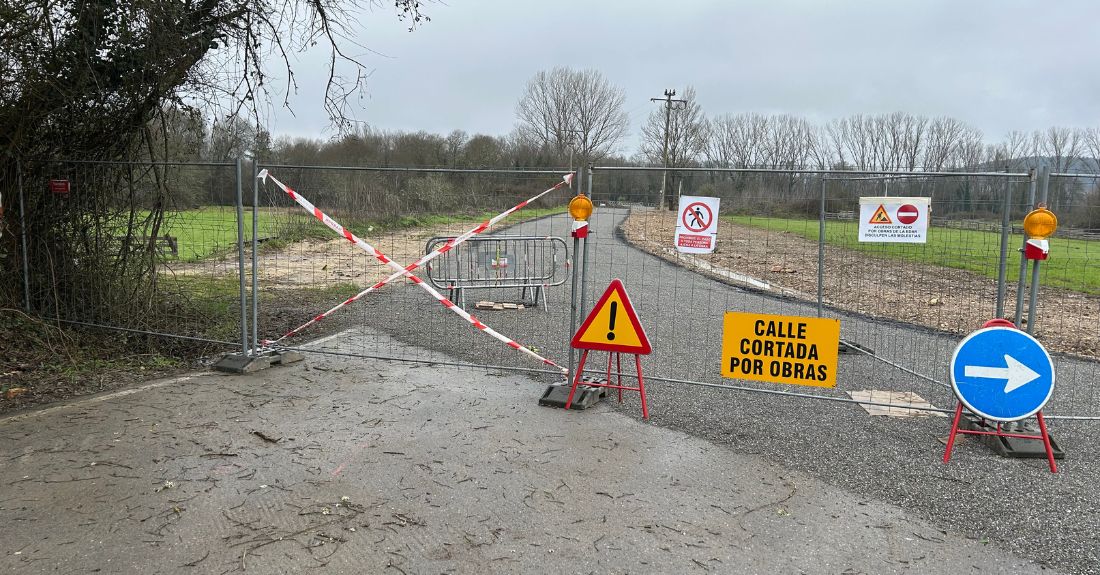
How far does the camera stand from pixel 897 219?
6184mm

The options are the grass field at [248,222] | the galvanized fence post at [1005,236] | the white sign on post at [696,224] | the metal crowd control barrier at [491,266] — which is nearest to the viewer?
the galvanized fence post at [1005,236]

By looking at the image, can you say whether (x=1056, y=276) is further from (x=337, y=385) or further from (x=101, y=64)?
(x=101, y=64)

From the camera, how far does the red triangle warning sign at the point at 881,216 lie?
622 centimetres

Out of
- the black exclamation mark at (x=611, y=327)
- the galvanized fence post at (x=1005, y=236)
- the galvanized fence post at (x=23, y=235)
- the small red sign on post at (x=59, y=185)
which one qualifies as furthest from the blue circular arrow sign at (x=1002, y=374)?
the galvanized fence post at (x=23, y=235)

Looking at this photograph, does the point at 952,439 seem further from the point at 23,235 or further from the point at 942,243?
the point at 23,235

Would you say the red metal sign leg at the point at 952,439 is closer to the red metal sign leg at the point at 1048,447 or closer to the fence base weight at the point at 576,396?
the red metal sign leg at the point at 1048,447

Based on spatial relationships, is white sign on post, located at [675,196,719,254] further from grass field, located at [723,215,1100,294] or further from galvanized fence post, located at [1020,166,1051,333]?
galvanized fence post, located at [1020,166,1051,333]

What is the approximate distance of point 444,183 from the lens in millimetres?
7746

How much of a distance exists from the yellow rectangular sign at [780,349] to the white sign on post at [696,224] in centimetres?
66

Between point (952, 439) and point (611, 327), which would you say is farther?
point (611, 327)

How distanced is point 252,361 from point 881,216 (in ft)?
19.4

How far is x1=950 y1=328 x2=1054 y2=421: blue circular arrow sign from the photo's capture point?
Result: 4766 millimetres

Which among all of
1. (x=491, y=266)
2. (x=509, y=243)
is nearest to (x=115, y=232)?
(x=491, y=266)

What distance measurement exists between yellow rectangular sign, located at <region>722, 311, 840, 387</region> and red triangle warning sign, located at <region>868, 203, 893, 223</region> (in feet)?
4.34
